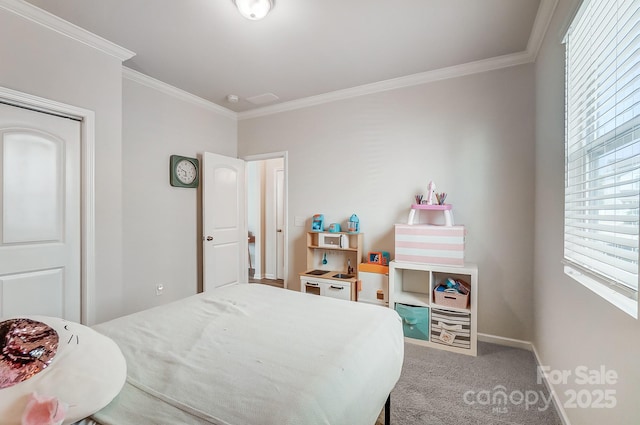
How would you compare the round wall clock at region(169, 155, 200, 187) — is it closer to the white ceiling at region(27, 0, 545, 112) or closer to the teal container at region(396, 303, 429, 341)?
the white ceiling at region(27, 0, 545, 112)

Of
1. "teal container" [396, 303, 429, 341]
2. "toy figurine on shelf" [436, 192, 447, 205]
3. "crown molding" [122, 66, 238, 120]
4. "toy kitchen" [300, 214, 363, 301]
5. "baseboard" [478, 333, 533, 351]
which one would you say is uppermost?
"crown molding" [122, 66, 238, 120]

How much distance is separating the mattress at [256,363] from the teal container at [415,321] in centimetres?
108

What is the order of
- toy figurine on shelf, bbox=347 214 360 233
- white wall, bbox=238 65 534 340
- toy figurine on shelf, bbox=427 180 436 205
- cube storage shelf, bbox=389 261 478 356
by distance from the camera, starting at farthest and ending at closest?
toy figurine on shelf, bbox=347 214 360 233, toy figurine on shelf, bbox=427 180 436 205, white wall, bbox=238 65 534 340, cube storage shelf, bbox=389 261 478 356

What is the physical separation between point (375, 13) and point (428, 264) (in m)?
2.09

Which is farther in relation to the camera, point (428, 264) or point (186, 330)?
point (428, 264)

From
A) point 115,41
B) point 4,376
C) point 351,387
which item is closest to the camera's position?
point 4,376

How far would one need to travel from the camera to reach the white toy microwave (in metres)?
3.30

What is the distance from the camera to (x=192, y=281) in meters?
3.61

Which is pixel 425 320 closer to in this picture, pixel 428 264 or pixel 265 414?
pixel 428 264

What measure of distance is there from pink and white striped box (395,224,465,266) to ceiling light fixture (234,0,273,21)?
2.06 metres

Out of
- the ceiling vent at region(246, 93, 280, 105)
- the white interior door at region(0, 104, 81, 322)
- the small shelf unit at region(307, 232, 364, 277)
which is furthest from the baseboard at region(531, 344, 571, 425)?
the ceiling vent at region(246, 93, 280, 105)

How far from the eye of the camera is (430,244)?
266cm

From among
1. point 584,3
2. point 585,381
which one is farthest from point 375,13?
point 585,381

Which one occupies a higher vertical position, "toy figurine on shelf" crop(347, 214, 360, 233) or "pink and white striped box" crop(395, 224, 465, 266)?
"toy figurine on shelf" crop(347, 214, 360, 233)
